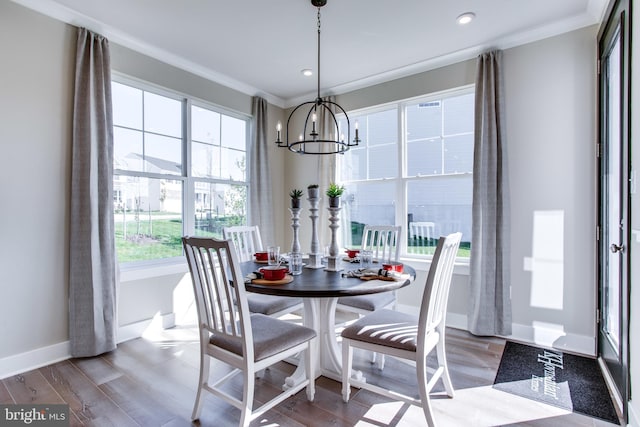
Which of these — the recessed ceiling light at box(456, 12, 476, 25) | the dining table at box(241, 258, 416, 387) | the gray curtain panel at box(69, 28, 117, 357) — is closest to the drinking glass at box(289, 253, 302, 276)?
the dining table at box(241, 258, 416, 387)

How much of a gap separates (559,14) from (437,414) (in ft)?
10.3

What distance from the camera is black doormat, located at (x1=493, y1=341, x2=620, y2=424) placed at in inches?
79.1

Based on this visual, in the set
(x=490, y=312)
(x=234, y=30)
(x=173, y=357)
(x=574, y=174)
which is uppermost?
(x=234, y=30)

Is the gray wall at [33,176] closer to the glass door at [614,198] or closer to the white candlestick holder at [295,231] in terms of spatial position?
the white candlestick holder at [295,231]

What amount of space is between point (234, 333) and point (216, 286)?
258 millimetres

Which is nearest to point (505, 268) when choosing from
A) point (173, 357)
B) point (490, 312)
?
point (490, 312)

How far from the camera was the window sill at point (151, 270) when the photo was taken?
304 centimetres

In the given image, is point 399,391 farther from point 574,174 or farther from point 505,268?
point 574,174

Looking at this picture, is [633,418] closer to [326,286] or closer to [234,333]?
[326,286]

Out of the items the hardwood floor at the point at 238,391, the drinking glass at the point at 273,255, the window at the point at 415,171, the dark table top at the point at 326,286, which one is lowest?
the hardwood floor at the point at 238,391

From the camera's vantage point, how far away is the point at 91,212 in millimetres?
2668

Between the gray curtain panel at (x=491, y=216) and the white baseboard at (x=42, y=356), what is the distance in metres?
3.17

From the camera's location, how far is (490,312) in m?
3.05

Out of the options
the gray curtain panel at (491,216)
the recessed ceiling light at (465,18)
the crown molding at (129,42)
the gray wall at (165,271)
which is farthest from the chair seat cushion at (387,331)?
the crown molding at (129,42)
